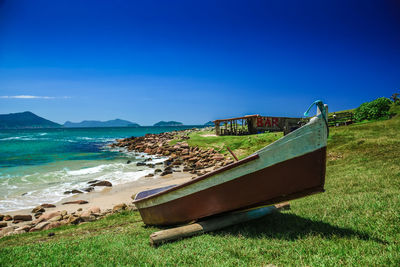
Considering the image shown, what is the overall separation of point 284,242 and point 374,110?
2679 cm

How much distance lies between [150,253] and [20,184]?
50.6 ft

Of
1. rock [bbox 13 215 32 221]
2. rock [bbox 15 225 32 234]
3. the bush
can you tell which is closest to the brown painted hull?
rock [bbox 15 225 32 234]

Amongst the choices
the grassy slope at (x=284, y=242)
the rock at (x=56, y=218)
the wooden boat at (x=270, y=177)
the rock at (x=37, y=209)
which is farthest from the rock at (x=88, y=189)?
the wooden boat at (x=270, y=177)

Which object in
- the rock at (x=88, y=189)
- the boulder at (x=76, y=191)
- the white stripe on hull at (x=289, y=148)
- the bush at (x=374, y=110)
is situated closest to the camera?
the white stripe on hull at (x=289, y=148)

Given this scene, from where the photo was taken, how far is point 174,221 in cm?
528

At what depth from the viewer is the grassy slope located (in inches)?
125

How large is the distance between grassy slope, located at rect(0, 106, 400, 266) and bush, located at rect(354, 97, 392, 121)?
21.4m

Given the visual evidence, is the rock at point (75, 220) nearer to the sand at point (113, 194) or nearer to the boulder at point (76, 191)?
the sand at point (113, 194)

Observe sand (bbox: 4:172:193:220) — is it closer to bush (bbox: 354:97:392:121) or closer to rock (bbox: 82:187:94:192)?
rock (bbox: 82:187:94:192)

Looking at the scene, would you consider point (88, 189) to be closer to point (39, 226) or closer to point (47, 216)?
point (47, 216)

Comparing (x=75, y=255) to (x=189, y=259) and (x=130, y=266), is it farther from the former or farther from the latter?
(x=189, y=259)

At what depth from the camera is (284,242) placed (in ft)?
12.2

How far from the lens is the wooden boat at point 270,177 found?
4.00 metres

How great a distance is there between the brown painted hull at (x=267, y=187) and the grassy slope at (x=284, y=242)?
0.57 meters
